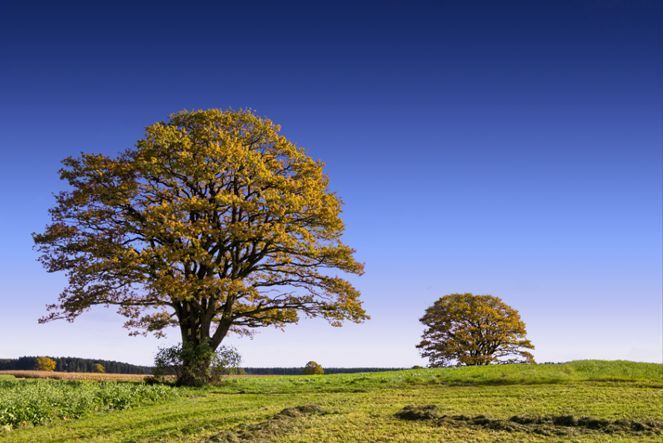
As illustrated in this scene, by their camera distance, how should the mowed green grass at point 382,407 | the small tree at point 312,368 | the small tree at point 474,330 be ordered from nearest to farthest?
1. the mowed green grass at point 382,407
2. the small tree at point 474,330
3. the small tree at point 312,368

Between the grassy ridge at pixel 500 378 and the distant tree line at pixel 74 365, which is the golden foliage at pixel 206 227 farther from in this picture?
the distant tree line at pixel 74 365

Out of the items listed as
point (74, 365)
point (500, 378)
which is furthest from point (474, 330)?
point (74, 365)

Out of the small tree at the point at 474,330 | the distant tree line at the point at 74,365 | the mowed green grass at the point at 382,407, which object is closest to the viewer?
the mowed green grass at the point at 382,407

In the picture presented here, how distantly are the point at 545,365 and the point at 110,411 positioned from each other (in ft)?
77.5

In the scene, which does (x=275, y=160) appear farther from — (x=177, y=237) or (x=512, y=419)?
(x=512, y=419)

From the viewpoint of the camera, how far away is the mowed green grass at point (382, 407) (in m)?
13.1

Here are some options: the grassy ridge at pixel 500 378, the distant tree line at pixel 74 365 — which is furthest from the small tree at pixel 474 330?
the distant tree line at pixel 74 365

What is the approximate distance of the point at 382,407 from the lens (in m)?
17.8

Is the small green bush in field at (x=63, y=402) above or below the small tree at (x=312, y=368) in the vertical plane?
below

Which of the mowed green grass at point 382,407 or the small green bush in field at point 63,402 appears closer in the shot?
the mowed green grass at point 382,407

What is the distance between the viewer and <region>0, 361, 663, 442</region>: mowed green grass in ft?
42.9

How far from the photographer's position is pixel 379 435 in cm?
1280

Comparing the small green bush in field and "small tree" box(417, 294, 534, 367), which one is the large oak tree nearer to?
the small green bush in field

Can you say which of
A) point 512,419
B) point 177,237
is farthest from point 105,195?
point 512,419
